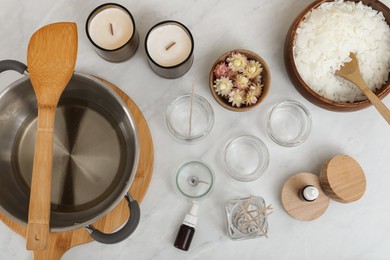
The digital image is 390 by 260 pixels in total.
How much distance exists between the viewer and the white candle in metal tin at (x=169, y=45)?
0.79m

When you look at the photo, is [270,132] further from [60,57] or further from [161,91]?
[60,57]

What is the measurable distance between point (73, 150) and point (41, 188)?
0.21m

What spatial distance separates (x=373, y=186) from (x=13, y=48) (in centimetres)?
85

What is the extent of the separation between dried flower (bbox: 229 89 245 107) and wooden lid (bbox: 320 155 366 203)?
23 cm

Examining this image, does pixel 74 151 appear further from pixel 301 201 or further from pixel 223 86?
pixel 301 201

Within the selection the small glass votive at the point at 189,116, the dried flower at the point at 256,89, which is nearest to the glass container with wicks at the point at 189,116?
the small glass votive at the point at 189,116

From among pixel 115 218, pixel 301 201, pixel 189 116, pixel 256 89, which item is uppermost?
pixel 256 89

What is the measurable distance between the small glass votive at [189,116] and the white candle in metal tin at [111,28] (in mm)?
172

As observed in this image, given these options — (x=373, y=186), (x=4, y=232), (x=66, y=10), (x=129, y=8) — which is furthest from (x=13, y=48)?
(x=373, y=186)

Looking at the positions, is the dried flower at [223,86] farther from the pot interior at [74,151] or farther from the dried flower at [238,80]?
the pot interior at [74,151]

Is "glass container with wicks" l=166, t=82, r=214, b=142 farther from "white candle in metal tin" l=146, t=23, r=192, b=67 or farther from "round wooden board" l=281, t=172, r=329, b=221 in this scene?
"round wooden board" l=281, t=172, r=329, b=221

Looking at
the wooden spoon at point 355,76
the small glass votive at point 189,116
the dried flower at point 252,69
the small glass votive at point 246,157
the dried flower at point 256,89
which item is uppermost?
the wooden spoon at point 355,76

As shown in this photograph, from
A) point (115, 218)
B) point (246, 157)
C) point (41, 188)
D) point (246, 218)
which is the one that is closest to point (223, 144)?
point (246, 157)

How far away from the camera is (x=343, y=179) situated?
817 mm
